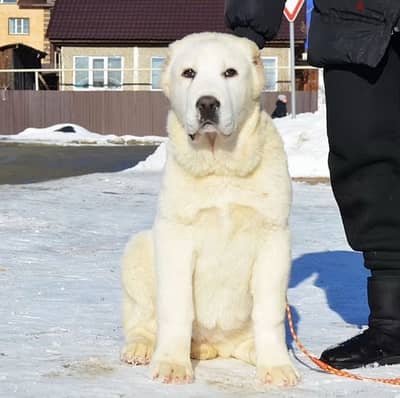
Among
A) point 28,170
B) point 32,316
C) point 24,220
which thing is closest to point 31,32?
point 28,170

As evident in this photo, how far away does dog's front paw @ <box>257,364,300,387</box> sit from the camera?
10.4ft

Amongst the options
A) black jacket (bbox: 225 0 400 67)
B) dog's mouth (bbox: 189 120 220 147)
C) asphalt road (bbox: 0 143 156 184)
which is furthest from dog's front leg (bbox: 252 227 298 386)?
asphalt road (bbox: 0 143 156 184)

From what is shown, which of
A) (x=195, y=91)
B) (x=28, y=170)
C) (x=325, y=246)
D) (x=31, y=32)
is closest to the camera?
(x=195, y=91)

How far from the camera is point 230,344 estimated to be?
3.53 m

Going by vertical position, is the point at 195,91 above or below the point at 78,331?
above

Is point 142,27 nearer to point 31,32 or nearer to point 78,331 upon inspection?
point 31,32

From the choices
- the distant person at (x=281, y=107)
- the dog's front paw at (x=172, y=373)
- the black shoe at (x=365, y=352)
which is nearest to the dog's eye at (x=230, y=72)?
the dog's front paw at (x=172, y=373)

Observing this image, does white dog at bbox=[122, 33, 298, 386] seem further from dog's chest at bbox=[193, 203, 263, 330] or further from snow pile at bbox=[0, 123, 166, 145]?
snow pile at bbox=[0, 123, 166, 145]

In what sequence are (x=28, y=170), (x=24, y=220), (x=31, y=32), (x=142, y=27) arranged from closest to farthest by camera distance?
1. (x=24, y=220)
2. (x=28, y=170)
3. (x=142, y=27)
4. (x=31, y=32)

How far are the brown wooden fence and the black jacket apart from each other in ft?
89.4

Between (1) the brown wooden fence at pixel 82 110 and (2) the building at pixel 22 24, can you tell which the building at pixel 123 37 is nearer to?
(1) the brown wooden fence at pixel 82 110

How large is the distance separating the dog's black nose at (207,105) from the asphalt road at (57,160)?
10.0 m

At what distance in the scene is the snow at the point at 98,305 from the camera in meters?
3.15

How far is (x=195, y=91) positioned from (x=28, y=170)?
41.9 feet
